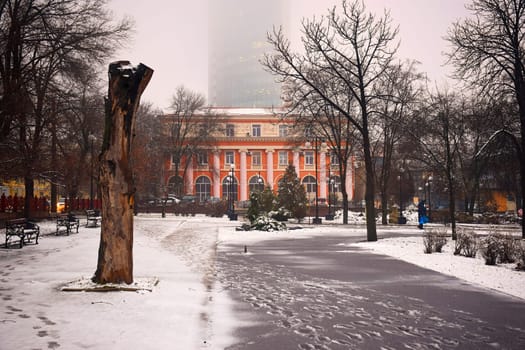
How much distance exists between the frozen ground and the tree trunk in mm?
652

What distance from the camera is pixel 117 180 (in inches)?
300

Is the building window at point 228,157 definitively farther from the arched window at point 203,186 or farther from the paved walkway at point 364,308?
the paved walkway at point 364,308

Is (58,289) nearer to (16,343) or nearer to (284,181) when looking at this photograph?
(16,343)

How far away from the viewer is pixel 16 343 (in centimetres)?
477

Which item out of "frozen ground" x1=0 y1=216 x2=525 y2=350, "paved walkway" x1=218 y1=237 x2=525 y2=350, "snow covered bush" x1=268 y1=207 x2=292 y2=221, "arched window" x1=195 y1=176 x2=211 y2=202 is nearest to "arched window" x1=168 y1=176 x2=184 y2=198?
"arched window" x1=195 y1=176 x2=211 y2=202

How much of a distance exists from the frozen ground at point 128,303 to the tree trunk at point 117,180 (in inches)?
25.7

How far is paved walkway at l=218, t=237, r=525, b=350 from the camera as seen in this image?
→ 17.4 feet

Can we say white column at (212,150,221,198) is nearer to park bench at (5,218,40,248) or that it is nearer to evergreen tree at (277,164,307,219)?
evergreen tree at (277,164,307,219)

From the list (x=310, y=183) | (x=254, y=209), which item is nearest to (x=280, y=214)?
(x=254, y=209)

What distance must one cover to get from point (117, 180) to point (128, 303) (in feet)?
7.16

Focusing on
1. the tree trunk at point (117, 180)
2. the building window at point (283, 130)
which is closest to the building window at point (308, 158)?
the building window at point (283, 130)

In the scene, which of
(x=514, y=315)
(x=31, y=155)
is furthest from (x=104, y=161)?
(x=31, y=155)

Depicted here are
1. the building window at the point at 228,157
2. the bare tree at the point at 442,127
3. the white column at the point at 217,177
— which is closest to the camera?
the bare tree at the point at 442,127

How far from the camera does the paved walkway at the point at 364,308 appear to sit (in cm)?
529
